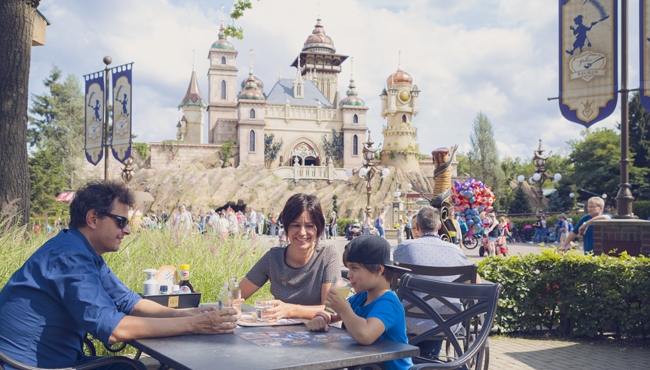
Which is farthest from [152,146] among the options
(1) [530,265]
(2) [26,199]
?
(1) [530,265]

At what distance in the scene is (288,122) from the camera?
48250 mm

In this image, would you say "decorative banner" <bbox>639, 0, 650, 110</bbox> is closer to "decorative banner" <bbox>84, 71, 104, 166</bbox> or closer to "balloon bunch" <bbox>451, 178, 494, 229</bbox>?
"balloon bunch" <bbox>451, 178, 494, 229</bbox>

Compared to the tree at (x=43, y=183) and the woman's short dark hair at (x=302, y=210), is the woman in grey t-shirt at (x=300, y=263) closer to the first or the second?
the woman's short dark hair at (x=302, y=210)

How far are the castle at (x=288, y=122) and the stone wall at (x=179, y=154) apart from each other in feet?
0.32

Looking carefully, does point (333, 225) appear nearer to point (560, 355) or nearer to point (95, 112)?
point (95, 112)

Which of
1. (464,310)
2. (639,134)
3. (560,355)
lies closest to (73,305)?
(464,310)

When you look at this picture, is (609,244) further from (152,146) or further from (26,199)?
(152,146)

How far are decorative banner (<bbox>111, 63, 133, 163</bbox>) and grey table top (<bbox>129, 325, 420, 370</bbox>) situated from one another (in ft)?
30.3

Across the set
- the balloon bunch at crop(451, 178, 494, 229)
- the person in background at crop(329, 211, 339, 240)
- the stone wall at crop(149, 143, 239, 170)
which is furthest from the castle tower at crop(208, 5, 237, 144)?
the balloon bunch at crop(451, 178, 494, 229)

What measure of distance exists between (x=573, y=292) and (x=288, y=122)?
44.2 meters

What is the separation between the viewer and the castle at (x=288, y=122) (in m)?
46.6

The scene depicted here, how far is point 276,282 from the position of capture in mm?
3127

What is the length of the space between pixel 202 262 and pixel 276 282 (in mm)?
2135

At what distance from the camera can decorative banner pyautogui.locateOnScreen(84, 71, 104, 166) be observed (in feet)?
35.4
